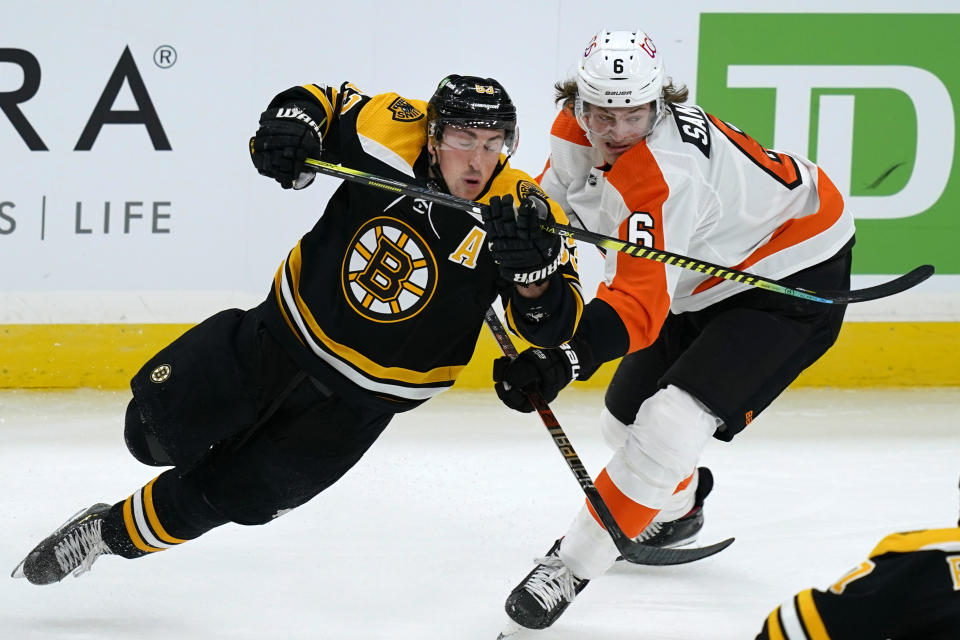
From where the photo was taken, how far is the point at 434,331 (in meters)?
2.35

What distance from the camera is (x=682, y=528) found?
298 cm

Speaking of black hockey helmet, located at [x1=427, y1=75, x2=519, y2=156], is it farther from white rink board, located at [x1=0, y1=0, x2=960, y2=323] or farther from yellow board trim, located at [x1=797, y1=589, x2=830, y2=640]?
white rink board, located at [x1=0, y1=0, x2=960, y2=323]

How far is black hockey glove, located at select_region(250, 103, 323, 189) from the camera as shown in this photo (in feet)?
7.63

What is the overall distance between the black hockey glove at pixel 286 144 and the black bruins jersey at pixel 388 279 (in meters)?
0.06

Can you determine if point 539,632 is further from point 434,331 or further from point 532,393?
point 434,331

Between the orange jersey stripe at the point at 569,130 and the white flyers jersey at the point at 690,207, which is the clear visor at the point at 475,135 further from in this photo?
the orange jersey stripe at the point at 569,130

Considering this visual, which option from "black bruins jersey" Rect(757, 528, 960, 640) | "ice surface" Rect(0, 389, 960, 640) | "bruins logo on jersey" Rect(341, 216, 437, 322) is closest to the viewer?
"black bruins jersey" Rect(757, 528, 960, 640)

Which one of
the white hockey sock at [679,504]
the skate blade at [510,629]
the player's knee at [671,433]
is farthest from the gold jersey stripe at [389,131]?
the white hockey sock at [679,504]

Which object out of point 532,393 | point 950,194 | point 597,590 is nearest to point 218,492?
point 532,393

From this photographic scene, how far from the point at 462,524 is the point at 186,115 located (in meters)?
1.89

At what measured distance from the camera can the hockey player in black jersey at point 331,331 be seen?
2293mm

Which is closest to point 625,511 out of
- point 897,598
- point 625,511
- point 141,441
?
point 625,511

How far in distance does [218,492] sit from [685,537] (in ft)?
3.91

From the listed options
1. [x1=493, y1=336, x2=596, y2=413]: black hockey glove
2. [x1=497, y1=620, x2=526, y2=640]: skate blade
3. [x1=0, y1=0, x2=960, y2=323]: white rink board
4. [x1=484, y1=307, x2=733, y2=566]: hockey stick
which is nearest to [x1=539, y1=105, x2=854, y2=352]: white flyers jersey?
[x1=493, y1=336, x2=596, y2=413]: black hockey glove
